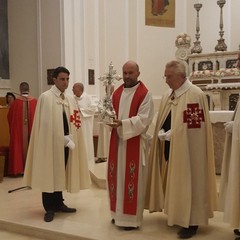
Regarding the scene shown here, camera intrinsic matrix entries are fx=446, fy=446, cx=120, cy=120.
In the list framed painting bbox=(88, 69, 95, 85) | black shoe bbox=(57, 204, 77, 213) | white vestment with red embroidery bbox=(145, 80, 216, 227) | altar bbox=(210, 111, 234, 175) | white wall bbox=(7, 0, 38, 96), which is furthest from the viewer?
framed painting bbox=(88, 69, 95, 85)

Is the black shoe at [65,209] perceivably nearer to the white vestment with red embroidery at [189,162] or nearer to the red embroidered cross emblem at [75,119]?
the red embroidered cross emblem at [75,119]

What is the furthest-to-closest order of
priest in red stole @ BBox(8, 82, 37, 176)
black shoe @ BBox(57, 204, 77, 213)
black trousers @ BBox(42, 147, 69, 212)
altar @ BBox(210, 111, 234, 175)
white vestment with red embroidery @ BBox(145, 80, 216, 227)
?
priest in red stole @ BBox(8, 82, 37, 176)
altar @ BBox(210, 111, 234, 175)
black shoe @ BBox(57, 204, 77, 213)
black trousers @ BBox(42, 147, 69, 212)
white vestment with red embroidery @ BBox(145, 80, 216, 227)

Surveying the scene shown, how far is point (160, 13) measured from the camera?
11.7m

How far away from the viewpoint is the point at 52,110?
17.2 ft

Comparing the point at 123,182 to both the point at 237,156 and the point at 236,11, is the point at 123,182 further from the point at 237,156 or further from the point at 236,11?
the point at 236,11

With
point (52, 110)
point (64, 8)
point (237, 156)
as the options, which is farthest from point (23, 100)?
point (237, 156)

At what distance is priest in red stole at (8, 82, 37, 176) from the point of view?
8.05 metres

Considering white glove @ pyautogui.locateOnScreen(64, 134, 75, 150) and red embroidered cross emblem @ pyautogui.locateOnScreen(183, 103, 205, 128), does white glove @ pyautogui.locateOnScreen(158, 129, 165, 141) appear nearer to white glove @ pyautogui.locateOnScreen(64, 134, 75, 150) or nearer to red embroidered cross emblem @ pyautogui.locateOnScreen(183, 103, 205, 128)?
red embroidered cross emblem @ pyautogui.locateOnScreen(183, 103, 205, 128)

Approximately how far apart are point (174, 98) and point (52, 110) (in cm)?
149

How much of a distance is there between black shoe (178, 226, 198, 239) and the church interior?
0.42 m

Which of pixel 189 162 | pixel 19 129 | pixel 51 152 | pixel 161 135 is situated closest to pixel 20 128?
pixel 19 129

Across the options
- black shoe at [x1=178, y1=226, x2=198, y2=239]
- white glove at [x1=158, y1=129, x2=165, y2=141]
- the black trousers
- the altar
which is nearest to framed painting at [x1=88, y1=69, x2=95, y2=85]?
the altar

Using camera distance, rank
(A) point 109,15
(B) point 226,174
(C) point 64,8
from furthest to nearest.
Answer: (A) point 109,15, (C) point 64,8, (B) point 226,174

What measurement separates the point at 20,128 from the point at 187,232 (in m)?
4.51
